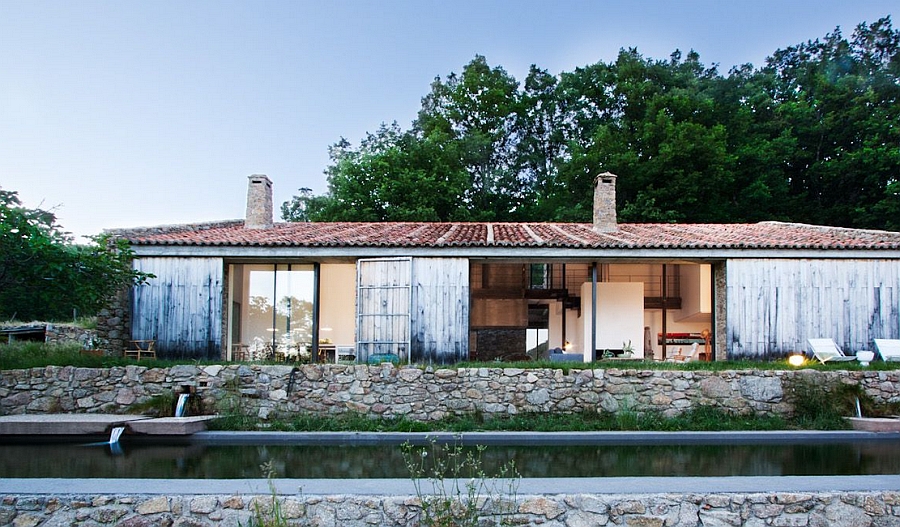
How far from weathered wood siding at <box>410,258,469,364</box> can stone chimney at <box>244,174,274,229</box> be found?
509 centimetres

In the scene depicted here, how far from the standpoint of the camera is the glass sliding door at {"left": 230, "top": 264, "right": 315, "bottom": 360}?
16.2 metres

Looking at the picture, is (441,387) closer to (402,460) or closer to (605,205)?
(402,460)

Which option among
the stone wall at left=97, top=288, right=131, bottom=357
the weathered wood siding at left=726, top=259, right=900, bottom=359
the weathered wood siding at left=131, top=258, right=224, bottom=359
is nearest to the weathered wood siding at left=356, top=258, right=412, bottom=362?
the weathered wood siding at left=131, top=258, right=224, bottom=359

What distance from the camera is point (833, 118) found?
1148 inches

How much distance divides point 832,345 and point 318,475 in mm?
10795

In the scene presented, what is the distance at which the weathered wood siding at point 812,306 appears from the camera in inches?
564

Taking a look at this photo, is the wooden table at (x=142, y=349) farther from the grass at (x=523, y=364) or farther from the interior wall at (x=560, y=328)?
the interior wall at (x=560, y=328)

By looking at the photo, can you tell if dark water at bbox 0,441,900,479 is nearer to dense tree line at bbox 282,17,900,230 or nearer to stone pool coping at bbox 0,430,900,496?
stone pool coping at bbox 0,430,900,496

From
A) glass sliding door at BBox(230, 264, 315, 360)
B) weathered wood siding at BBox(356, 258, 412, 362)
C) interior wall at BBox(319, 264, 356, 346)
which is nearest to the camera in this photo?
weathered wood siding at BBox(356, 258, 412, 362)

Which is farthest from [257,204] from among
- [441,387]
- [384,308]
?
[441,387]

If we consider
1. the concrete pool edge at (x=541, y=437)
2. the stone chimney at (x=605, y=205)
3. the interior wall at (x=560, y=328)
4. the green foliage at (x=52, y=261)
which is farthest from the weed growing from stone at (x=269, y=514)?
the interior wall at (x=560, y=328)

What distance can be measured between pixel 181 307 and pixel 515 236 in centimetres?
716

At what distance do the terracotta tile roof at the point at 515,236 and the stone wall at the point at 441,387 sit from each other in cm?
305

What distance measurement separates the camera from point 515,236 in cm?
1564
